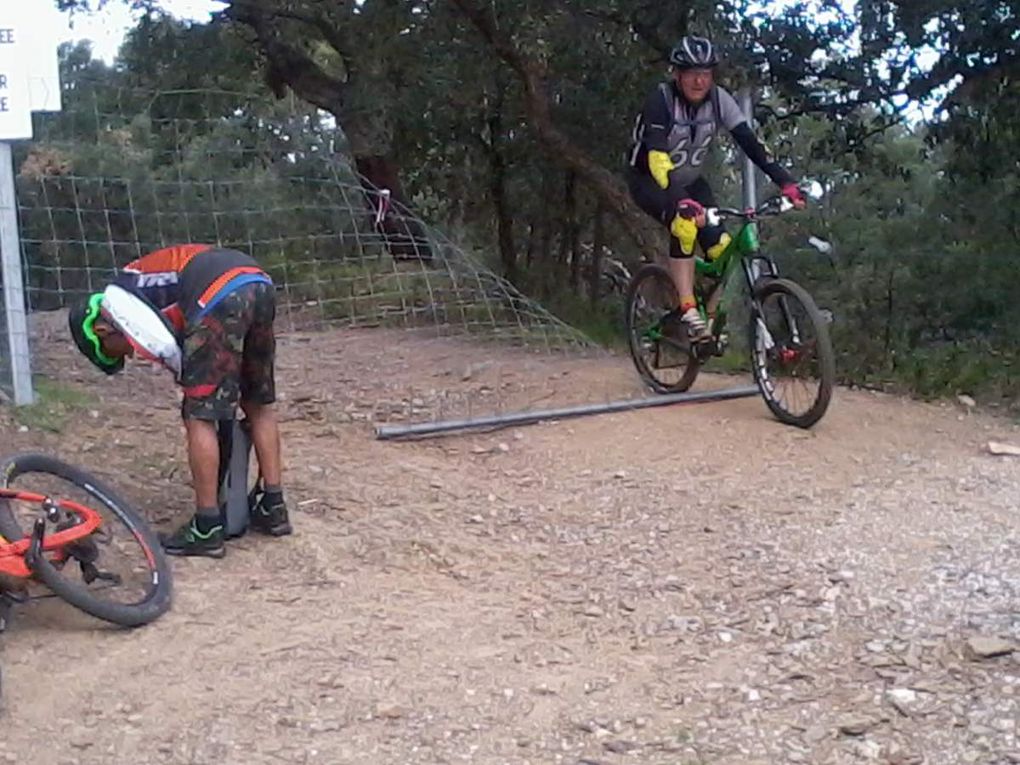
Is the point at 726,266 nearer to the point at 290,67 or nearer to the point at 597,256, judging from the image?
the point at 597,256

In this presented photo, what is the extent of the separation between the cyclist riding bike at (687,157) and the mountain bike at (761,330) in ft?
0.33

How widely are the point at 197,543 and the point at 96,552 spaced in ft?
1.63

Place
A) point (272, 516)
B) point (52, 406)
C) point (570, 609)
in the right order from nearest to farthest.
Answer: point (570, 609) < point (272, 516) < point (52, 406)

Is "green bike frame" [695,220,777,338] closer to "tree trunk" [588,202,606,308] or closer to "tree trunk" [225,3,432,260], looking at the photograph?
"tree trunk" [225,3,432,260]

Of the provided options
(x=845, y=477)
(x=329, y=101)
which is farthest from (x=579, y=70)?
(x=845, y=477)

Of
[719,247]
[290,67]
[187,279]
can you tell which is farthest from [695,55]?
[290,67]

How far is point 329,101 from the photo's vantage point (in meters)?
12.0

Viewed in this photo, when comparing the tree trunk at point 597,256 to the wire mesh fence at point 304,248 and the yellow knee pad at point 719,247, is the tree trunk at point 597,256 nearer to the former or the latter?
the wire mesh fence at point 304,248

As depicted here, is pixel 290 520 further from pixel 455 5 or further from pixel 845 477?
pixel 455 5

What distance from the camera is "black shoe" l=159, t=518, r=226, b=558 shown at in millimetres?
4672

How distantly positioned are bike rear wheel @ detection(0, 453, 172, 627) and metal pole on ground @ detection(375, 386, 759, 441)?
72.7 inches

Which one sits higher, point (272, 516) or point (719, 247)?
point (719, 247)

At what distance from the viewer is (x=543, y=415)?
651 centimetres

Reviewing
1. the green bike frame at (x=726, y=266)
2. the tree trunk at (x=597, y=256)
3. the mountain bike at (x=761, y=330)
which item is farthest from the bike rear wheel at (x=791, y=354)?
the tree trunk at (x=597, y=256)
